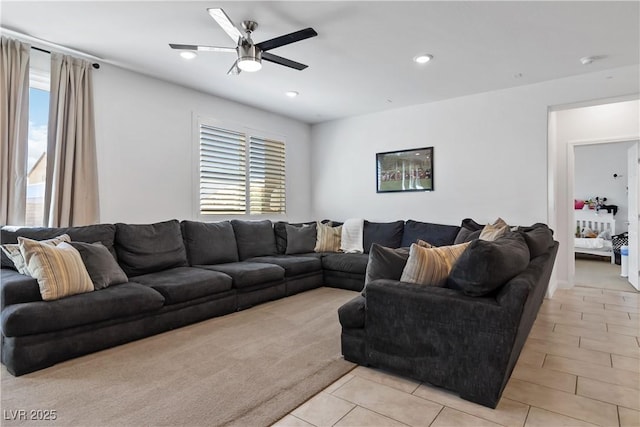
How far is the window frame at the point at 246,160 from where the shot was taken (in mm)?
4516

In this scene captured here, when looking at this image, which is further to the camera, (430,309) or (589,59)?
(589,59)

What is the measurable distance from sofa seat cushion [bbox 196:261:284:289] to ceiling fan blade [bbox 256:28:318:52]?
2163 mm

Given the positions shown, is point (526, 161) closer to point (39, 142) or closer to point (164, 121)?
point (164, 121)

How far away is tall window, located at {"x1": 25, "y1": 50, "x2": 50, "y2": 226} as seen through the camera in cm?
334

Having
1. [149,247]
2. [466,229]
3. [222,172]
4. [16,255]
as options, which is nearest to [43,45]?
[16,255]

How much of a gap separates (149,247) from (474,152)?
13.7ft

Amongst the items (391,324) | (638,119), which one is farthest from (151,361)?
(638,119)

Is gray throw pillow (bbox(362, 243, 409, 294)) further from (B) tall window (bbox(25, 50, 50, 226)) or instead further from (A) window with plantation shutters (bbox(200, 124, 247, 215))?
(B) tall window (bbox(25, 50, 50, 226))

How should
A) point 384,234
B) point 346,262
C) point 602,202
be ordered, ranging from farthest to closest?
1. point 602,202
2. point 384,234
3. point 346,262

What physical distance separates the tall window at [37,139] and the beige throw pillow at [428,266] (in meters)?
3.49

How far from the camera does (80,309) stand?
7.95 ft

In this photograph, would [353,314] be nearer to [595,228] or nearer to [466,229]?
[466,229]

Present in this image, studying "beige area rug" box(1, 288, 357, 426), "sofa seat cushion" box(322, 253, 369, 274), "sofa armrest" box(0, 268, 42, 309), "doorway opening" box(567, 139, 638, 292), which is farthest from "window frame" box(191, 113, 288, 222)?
"doorway opening" box(567, 139, 638, 292)

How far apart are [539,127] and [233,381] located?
4.36m
